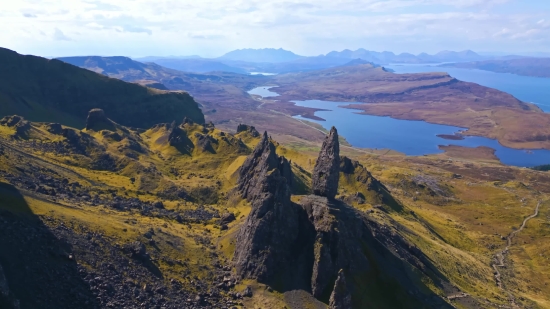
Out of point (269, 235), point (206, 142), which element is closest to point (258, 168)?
point (269, 235)

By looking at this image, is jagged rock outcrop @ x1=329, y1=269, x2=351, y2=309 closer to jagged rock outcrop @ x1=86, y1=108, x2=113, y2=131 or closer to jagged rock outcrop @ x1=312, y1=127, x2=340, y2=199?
jagged rock outcrop @ x1=312, y1=127, x2=340, y2=199

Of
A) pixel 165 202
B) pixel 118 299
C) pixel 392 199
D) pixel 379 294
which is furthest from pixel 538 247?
pixel 118 299

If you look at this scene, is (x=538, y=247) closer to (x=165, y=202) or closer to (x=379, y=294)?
(x=379, y=294)

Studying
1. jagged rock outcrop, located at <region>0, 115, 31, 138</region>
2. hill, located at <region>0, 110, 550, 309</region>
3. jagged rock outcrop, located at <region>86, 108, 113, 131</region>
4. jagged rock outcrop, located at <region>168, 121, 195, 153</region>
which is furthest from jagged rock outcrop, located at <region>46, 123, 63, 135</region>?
jagged rock outcrop, located at <region>168, 121, 195, 153</region>

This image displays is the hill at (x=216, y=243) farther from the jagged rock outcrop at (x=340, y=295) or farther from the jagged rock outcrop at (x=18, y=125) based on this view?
the jagged rock outcrop at (x=18, y=125)

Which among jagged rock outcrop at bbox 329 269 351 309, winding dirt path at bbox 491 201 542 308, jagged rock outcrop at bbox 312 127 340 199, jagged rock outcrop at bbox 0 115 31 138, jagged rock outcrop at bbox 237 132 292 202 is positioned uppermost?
jagged rock outcrop at bbox 0 115 31 138

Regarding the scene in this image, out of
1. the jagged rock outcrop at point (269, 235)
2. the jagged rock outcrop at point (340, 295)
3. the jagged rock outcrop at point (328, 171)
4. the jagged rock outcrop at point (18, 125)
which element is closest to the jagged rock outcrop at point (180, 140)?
the jagged rock outcrop at point (18, 125)
